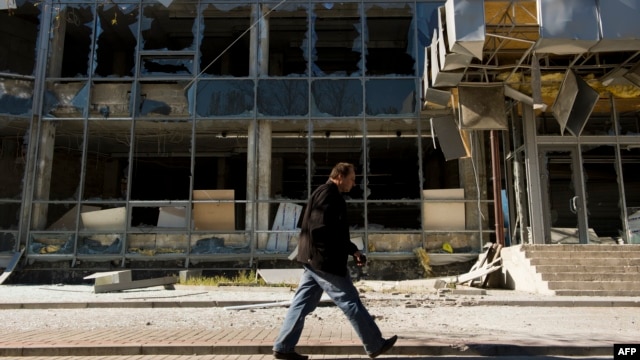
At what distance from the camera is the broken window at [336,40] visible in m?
14.5

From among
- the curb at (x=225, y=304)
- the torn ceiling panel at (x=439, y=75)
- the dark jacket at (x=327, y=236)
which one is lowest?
the curb at (x=225, y=304)

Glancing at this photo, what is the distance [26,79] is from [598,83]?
1505 cm

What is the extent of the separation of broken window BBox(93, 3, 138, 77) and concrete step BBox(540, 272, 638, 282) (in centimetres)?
1202

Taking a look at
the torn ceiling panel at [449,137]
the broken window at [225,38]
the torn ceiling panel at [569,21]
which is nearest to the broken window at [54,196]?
the broken window at [225,38]

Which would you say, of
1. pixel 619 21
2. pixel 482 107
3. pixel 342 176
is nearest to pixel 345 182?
pixel 342 176

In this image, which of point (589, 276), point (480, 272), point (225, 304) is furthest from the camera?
point (480, 272)

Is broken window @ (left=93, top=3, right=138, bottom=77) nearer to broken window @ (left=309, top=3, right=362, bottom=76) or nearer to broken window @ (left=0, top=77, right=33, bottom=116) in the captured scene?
broken window @ (left=0, top=77, right=33, bottom=116)

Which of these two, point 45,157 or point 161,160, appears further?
point 161,160

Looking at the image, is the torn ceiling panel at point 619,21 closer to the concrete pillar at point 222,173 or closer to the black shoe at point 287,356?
the black shoe at point 287,356

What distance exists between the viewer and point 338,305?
446cm

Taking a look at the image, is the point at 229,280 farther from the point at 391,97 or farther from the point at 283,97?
the point at 391,97

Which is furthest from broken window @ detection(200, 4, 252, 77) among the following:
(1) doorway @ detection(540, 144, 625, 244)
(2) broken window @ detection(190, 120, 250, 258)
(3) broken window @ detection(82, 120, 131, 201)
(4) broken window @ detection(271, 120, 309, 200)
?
(1) doorway @ detection(540, 144, 625, 244)

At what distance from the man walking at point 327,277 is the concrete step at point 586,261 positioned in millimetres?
7322

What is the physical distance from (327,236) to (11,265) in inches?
458
